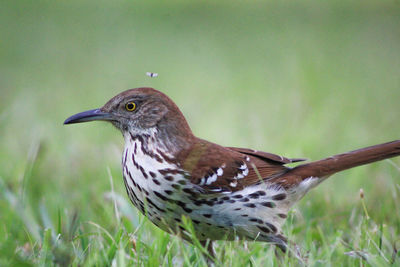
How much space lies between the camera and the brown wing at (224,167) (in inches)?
156

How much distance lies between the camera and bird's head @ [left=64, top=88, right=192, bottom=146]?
427 centimetres

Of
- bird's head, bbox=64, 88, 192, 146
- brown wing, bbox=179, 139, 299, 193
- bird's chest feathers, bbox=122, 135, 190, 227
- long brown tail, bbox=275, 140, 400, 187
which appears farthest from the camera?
long brown tail, bbox=275, 140, 400, 187

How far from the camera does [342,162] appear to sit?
4.61 metres

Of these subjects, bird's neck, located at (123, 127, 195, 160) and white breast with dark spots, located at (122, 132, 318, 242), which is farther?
bird's neck, located at (123, 127, 195, 160)

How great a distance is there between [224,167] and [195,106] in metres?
4.91

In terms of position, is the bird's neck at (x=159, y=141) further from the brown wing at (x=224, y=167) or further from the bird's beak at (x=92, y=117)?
the bird's beak at (x=92, y=117)

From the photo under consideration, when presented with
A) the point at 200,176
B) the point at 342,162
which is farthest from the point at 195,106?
the point at 200,176

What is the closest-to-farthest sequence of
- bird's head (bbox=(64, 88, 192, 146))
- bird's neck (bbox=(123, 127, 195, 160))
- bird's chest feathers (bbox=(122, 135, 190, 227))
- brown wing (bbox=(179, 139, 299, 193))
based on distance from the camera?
1. bird's chest feathers (bbox=(122, 135, 190, 227))
2. brown wing (bbox=(179, 139, 299, 193))
3. bird's neck (bbox=(123, 127, 195, 160))
4. bird's head (bbox=(64, 88, 192, 146))

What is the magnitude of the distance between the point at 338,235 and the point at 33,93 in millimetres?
7192

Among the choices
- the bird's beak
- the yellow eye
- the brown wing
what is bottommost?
the brown wing

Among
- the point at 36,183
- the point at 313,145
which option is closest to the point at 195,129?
the point at 313,145

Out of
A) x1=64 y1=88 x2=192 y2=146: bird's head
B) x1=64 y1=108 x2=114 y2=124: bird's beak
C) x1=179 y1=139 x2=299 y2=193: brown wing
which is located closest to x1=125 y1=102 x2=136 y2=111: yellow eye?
x1=64 y1=88 x2=192 y2=146: bird's head

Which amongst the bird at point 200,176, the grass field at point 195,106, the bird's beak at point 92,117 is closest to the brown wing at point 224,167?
the bird at point 200,176

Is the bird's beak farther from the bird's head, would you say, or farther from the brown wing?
the brown wing
